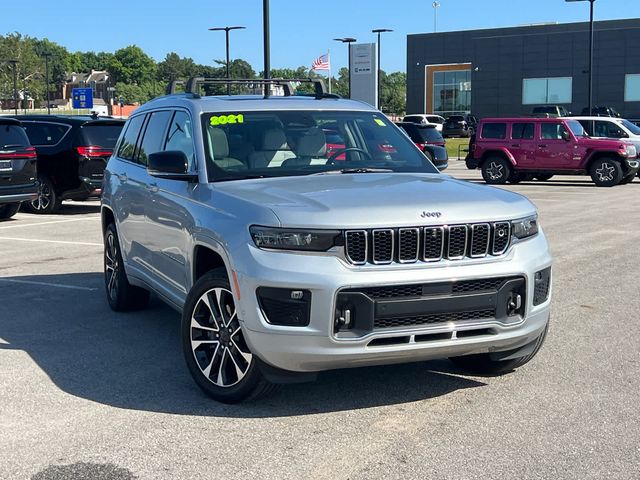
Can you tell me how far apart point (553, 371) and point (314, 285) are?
211 centimetres

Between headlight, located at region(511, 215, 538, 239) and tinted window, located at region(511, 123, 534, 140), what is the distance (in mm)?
20274

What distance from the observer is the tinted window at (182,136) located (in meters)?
5.98

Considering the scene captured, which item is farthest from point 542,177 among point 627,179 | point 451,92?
point 451,92

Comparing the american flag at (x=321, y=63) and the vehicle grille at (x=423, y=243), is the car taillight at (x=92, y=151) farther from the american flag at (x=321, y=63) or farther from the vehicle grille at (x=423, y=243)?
the american flag at (x=321, y=63)

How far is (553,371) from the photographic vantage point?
5.71 m

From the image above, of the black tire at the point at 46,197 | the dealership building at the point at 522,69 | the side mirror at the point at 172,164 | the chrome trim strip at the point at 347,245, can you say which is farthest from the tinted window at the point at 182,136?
the dealership building at the point at 522,69

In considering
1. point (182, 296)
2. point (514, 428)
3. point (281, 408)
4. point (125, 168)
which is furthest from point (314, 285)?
point (125, 168)

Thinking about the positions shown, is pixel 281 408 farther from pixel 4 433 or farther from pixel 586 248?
pixel 586 248

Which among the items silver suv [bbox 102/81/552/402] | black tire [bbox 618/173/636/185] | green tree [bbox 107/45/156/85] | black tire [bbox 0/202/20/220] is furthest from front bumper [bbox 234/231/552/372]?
green tree [bbox 107/45/156/85]

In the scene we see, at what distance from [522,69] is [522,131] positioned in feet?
158

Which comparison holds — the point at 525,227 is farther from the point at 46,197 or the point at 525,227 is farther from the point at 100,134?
the point at 46,197

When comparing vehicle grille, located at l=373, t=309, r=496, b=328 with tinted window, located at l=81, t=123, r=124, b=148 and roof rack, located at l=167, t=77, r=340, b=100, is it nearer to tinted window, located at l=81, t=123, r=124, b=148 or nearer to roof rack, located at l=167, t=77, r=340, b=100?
roof rack, located at l=167, t=77, r=340, b=100

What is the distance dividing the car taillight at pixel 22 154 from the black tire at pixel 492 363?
39.0ft

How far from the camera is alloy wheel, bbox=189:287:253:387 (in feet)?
16.1
